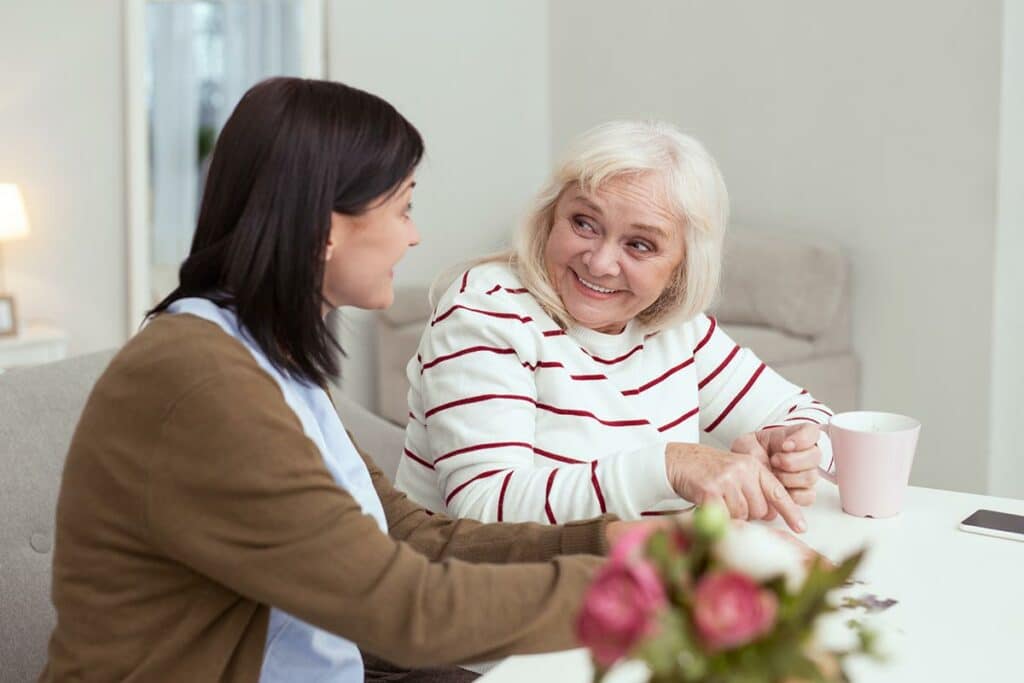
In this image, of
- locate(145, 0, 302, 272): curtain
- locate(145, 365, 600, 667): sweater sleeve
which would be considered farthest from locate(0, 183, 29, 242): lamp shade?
locate(145, 365, 600, 667): sweater sleeve

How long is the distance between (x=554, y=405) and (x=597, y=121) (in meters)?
3.33

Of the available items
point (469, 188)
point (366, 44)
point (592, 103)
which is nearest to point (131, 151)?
point (366, 44)

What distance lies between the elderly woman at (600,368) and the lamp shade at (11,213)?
282 centimetres

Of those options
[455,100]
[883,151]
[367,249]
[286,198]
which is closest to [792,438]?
[367,249]

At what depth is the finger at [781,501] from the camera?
54.7 inches

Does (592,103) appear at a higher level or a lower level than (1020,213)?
higher

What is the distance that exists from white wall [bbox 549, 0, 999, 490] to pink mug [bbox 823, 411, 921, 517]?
2322 millimetres

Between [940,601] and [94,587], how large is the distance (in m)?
0.78

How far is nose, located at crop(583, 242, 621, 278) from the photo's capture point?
1652 millimetres

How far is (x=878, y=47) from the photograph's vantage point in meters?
3.79

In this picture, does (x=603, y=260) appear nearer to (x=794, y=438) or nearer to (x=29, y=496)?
(x=794, y=438)

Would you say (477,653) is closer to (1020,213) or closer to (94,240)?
(1020,213)

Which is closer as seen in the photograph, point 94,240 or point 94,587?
point 94,587

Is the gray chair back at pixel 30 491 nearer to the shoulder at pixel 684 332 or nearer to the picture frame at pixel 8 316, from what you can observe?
the shoulder at pixel 684 332
